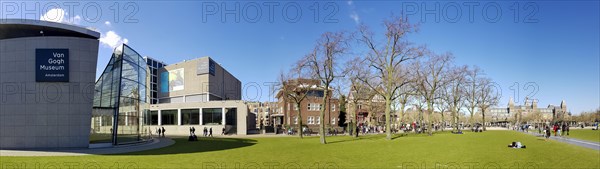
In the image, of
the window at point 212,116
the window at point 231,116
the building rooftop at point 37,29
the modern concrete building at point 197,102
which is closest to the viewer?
the building rooftop at point 37,29

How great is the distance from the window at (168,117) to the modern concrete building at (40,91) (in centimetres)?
3887

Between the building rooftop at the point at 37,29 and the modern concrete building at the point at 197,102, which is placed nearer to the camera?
the building rooftop at the point at 37,29

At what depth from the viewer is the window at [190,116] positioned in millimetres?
64562

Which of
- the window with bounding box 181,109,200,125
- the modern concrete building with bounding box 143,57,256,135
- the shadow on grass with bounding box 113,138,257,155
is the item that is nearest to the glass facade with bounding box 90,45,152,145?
the shadow on grass with bounding box 113,138,257,155

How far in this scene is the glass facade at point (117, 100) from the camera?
29.9 meters

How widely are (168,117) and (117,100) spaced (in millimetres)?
37617

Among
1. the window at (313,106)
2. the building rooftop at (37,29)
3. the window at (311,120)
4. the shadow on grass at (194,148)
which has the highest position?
the building rooftop at (37,29)

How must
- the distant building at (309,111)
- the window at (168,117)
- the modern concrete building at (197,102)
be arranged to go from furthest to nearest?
the distant building at (309,111), the window at (168,117), the modern concrete building at (197,102)

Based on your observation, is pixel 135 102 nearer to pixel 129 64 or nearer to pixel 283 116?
pixel 129 64

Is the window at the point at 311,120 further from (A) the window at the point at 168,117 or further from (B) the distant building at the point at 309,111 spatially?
(A) the window at the point at 168,117

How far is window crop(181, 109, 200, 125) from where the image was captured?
64.6 meters

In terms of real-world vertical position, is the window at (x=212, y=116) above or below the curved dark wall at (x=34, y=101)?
below

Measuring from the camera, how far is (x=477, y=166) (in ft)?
49.6

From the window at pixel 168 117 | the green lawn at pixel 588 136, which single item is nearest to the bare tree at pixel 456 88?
the green lawn at pixel 588 136
